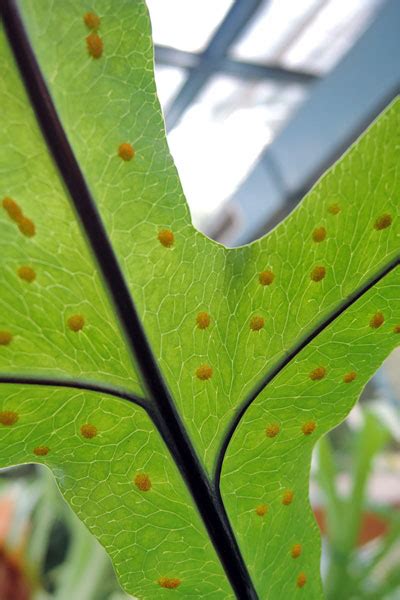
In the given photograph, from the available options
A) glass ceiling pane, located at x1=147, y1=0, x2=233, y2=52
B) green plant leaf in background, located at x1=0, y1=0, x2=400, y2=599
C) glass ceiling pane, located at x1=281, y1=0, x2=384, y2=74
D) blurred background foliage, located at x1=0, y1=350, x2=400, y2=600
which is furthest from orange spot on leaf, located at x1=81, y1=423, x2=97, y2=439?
glass ceiling pane, located at x1=281, y1=0, x2=384, y2=74

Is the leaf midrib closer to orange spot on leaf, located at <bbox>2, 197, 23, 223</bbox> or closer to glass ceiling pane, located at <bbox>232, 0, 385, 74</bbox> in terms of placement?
orange spot on leaf, located at <bbox>2, 197, 23, 223</bbox>

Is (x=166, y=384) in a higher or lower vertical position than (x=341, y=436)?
lower

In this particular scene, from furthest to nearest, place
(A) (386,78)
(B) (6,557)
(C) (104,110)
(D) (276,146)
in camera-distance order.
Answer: (D) (276,146) < (A) (386,78) < (B) (6,557) < (C) (104,110)

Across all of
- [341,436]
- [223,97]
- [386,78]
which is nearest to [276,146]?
[223,97]

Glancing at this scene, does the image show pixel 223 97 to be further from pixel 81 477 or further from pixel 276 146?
pixel 81 477

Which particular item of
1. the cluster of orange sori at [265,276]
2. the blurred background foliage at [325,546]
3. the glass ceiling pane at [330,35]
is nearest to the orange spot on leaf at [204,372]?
the cluster of orange sori at [265,276]

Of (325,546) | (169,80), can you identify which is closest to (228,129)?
(169,80)
